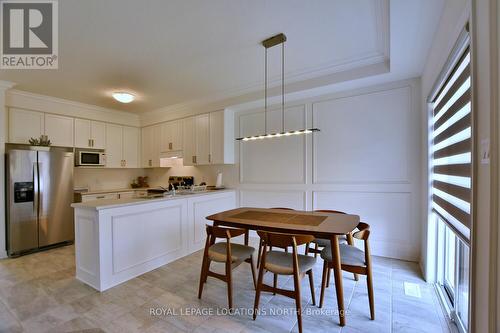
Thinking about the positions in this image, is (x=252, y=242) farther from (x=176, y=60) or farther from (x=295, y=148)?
(x=176, y=60)

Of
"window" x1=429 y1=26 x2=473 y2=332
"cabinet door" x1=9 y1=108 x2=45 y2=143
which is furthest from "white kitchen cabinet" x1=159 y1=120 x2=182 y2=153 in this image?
"window" x1=429 y1=26 x2=473 y2=332

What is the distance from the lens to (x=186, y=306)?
218 centimetres

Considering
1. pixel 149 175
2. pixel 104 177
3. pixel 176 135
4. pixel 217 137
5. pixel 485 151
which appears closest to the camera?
pixel 485 151

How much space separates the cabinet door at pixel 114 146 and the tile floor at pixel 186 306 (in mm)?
2655

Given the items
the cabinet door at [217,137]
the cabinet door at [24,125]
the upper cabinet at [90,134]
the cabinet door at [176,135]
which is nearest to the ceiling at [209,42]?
the cabinet door at [24,125]

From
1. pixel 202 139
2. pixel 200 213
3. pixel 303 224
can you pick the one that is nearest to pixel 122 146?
pixel 202 139

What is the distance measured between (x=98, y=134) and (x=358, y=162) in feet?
16.7

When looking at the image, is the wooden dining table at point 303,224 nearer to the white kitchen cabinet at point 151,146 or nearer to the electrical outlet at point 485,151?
the electrical outlet at point 485,151

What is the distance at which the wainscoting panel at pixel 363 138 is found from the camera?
3.13 metres

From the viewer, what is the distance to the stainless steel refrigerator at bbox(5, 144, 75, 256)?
348cm

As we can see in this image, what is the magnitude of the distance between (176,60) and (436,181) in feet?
10.6

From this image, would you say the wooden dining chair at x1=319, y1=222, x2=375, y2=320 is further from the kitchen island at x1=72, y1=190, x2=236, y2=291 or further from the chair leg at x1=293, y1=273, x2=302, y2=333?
the kitchen island at x1=72, y1=190, x2=236, y2=291

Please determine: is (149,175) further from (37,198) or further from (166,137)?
(37,198)

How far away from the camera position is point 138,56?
9.02 ft
